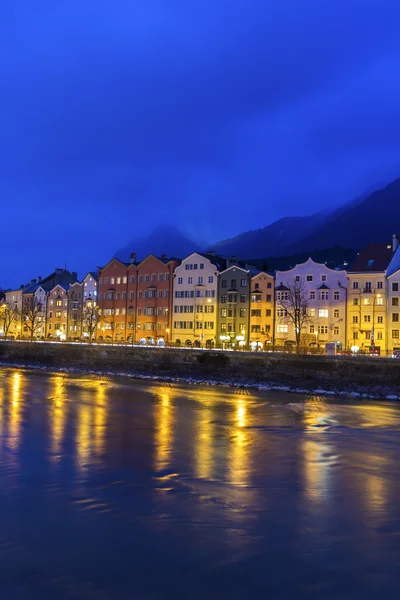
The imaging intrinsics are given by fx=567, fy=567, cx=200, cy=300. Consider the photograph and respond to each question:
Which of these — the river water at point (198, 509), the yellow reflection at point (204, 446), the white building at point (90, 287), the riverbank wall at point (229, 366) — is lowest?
the river water at point (198, 509)

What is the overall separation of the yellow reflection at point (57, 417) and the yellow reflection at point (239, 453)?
5.95 meters

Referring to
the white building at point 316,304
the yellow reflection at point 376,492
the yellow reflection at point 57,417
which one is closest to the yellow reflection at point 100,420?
the yellow reflection at point 57,417

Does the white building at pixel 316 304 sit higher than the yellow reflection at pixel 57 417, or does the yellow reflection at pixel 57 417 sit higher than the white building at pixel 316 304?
the white building at pixel 316 304

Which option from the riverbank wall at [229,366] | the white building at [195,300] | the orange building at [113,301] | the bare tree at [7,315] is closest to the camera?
the riverbank wall at [229,366]

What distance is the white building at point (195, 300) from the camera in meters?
88.9

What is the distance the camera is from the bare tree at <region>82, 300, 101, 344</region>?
97444mm

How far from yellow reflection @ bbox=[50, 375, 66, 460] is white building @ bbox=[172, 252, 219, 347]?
1646 inches

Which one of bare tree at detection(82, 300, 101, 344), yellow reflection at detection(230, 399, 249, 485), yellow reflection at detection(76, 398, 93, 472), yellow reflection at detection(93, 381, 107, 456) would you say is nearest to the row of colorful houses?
bare tree at detection(82, 300, 101, 344)

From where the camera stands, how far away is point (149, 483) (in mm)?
15734

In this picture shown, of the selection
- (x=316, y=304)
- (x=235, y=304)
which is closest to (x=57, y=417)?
(x=316, y=304)

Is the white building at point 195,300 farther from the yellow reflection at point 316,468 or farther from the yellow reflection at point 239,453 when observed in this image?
the yellow reflection at point 316,468

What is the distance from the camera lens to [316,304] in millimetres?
79812

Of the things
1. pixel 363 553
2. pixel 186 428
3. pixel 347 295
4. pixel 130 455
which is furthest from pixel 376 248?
pixel 363 553

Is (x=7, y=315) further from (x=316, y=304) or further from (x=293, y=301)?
(x=316, y=304)
